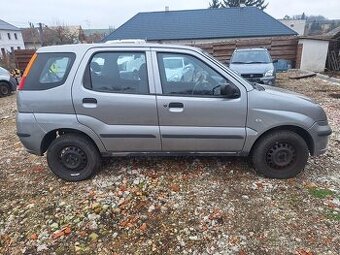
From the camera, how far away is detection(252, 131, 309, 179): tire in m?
3.68

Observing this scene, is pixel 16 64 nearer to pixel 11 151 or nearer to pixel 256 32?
pixel 11 151

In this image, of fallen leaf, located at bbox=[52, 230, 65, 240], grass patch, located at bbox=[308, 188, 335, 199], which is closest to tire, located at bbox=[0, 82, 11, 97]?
fallen leaf, located at bbox=[52, 230, 65, 240]

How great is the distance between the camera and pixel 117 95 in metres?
3.58

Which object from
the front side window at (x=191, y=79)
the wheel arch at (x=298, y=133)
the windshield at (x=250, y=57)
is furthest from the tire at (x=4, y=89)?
the wheel arch at (x=298, y=133)

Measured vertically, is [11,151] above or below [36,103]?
below

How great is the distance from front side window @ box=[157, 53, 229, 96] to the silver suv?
0.01m

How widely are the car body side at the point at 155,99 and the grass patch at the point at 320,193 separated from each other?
498 millimetres

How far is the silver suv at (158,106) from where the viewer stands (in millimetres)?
3572

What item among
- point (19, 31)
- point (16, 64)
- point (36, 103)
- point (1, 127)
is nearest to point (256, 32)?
point (16, 64)

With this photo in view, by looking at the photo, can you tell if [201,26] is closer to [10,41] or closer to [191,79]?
[191,79]

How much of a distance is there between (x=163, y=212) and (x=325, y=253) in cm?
170

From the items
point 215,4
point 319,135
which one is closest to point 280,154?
point 319,135

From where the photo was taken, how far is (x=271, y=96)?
359cm

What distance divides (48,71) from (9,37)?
53968mm
